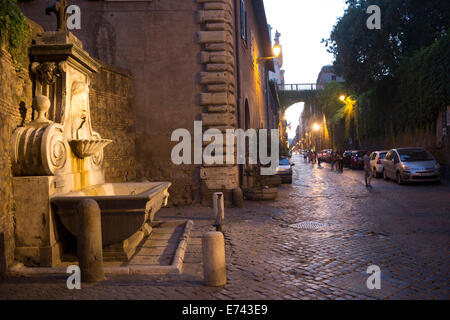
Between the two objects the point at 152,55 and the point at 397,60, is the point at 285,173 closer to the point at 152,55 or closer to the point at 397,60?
the point at 152,55

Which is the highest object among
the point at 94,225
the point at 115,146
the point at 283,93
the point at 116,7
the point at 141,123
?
the point at 283,93

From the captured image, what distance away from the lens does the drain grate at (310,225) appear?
27.2ft

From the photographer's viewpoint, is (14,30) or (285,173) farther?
(285,173)

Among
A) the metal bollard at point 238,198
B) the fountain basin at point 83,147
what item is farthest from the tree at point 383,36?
the fountain basin at point 83,147

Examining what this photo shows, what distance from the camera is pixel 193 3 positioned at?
11.8 metres

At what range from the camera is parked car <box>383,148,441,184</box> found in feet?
54.6

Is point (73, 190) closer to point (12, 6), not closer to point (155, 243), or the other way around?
point (155, 243)

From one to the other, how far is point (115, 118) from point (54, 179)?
17.1 feet

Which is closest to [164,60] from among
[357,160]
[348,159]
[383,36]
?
[383,36]

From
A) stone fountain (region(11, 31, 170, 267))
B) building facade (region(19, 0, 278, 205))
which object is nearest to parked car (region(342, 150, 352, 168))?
building facade (region(19, 0, 278, 205))

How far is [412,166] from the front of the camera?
55.5 feet

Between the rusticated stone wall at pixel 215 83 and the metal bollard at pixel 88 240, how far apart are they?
661 cm
